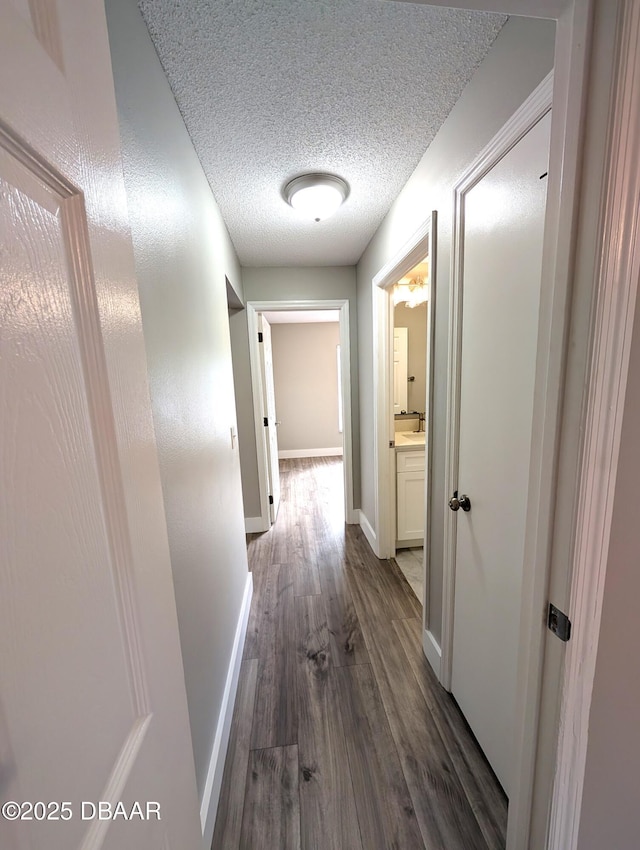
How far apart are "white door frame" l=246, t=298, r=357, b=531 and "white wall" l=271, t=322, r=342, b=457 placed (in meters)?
2.58

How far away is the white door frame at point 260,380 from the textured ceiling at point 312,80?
1.16 m

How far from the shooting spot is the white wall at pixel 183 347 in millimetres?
796

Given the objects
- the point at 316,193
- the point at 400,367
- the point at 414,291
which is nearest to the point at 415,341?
the point at 400,367

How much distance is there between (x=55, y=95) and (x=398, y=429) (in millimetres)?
3221

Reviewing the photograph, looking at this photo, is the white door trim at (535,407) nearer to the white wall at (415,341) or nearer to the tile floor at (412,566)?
the tile floor at (412,566)

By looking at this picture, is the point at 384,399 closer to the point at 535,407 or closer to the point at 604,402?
the point at 535,407

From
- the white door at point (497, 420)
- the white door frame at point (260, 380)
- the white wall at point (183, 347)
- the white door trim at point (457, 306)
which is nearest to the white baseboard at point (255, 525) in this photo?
the white door frame at point (260, 380)

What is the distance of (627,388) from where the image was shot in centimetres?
59

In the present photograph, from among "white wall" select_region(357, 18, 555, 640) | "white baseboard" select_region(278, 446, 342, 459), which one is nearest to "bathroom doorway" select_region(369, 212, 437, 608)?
"white wall" select_region(357, 18, 555, 640)

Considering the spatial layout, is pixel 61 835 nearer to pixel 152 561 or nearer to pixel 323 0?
pixel 152 561

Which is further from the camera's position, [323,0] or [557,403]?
[323,0]

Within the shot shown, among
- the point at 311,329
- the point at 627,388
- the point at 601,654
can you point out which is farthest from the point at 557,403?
the point at 311,329

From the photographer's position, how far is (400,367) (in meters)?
3.29

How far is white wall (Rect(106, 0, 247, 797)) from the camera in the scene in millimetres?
796
